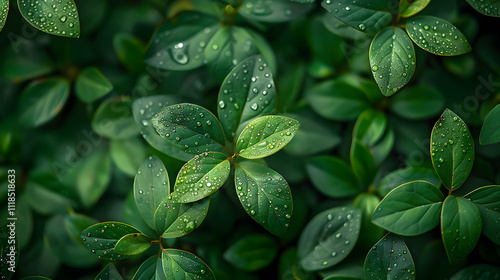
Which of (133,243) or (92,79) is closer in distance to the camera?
(133,243)

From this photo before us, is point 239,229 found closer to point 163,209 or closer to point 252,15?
point 163,209

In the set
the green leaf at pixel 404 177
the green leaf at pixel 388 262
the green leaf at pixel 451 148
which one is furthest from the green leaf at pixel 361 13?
the green leaf at pixel 388 262

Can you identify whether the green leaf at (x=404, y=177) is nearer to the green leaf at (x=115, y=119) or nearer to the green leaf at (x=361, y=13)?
the green leaf at (x=361, y=13)

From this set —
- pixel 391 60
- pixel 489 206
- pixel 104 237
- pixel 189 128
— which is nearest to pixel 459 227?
pixel 489 206

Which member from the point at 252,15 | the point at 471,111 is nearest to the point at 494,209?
the point at 471,111

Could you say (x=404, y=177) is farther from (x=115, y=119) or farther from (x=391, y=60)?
(x=115, y=119)

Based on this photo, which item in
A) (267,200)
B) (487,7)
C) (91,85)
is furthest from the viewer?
(91,85)

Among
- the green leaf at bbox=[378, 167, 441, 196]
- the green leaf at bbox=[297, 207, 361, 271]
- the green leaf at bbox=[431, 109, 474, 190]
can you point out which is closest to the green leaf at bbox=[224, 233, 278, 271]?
the green leaf at bbox=[297, 207, 361, 271]
